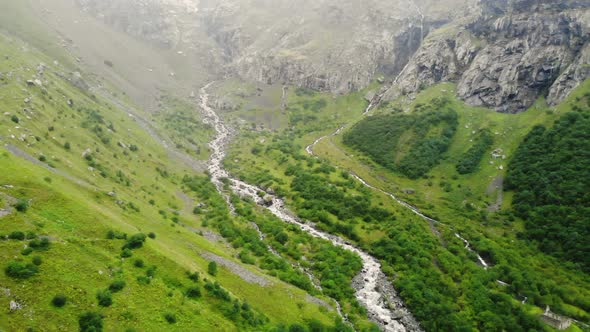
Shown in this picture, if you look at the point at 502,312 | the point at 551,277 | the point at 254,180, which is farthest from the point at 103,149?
the point at 551,277

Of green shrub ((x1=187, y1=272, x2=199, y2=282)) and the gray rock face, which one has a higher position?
the gray rock face

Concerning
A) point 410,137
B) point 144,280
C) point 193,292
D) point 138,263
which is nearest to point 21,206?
point 138,263

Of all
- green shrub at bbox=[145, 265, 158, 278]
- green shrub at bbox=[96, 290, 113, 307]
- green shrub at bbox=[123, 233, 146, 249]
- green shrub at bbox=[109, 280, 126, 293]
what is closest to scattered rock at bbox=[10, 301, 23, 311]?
green shrub at bbox=[96, 290, 113, 307]

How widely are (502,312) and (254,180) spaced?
304 feet

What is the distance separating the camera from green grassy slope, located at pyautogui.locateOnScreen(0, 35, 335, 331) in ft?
134

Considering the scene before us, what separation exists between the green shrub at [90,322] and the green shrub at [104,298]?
6.73 feet

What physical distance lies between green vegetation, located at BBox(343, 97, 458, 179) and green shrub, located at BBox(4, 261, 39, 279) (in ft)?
435

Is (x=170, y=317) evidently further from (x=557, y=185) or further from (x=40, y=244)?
(x=557, y=185)

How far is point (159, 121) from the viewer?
193 meters

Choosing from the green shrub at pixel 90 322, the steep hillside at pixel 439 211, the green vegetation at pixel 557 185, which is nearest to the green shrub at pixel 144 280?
the green shrub at pixel 90 322

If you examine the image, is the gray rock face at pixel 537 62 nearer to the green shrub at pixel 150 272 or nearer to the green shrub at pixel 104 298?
the green shrub at pixel 150 272

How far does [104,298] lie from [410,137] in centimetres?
15281

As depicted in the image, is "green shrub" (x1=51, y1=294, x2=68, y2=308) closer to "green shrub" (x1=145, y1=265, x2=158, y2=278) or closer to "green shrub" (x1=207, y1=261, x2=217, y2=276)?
"green shrub" (x1=145, y1=265, x2=158, y2=278)

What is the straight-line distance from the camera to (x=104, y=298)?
4125cm
